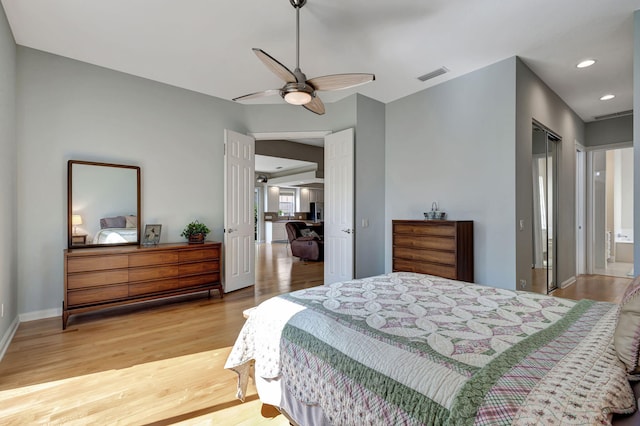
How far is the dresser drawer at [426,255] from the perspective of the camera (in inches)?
135

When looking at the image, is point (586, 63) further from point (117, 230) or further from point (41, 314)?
point (41, 314)

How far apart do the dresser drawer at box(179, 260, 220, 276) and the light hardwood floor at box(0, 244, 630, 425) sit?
431 millimetres

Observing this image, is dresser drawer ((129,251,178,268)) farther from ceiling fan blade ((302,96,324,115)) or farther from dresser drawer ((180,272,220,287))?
ceiling fan blade ((302,96,324,115))

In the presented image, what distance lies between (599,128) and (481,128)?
3715 millimetres

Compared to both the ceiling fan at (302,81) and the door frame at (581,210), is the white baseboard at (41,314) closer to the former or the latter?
the ceiling fan at (302,81)

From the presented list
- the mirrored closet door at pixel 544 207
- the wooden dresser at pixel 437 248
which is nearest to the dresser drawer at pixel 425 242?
the wooden dresser at pixel 437 248

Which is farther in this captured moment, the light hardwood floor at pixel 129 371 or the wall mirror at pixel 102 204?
the wall mirror at pixel 102 204

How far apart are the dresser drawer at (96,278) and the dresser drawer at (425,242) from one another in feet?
10.7

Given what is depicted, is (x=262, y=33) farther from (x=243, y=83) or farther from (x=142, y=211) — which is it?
(x=142, y=211)

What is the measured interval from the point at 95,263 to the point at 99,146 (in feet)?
4.74

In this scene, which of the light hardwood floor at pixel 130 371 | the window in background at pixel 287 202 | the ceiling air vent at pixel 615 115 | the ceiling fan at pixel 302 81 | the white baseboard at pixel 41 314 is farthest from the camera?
the window in background at pixel 287 202

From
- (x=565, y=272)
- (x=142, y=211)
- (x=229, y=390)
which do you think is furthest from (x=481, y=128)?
(x=142, y=211)

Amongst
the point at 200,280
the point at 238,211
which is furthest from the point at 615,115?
the point at 200,280

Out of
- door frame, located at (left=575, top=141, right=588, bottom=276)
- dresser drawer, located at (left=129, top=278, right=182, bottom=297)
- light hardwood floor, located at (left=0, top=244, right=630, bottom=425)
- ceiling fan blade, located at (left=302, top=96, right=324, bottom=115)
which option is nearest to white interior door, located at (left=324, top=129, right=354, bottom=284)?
ceiling fan blade, located at (left=302, top=96, right=324, bottom=115)
